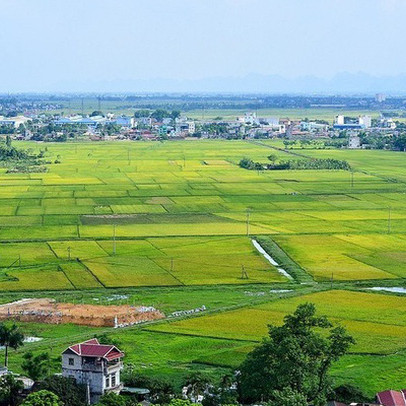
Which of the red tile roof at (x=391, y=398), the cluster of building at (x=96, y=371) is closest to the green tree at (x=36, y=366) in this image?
the cluster of building at (x=96, y=371)

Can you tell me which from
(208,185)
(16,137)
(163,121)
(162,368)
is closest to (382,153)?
(208,185)

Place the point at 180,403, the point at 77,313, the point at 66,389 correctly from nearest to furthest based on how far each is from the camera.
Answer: the point at 180,403 → the point at 66,389 → the point at 77,313

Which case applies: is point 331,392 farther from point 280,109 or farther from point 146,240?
point 280,109

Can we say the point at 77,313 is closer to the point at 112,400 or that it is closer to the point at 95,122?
the point at 112,400

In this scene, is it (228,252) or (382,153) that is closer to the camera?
(228,252)

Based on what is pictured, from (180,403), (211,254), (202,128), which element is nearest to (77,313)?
(211,254)

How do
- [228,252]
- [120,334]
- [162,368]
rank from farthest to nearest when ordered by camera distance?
[228,252], [120,334], [162,368]

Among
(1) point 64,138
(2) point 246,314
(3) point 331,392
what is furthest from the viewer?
(1) point 64,138
